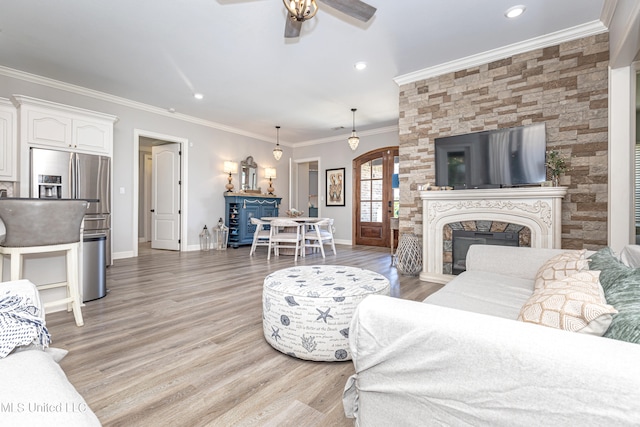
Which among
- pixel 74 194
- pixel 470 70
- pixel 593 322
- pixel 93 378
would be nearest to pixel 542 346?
pixel 593 322

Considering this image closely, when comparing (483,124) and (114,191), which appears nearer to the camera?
(483,124)

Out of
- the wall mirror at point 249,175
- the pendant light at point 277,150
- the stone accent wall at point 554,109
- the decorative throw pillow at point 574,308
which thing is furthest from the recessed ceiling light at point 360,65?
the wall mirror at point 249,175

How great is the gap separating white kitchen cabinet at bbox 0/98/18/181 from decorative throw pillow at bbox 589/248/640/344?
18.4 ft

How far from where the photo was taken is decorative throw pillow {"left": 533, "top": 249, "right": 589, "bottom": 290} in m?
1.50

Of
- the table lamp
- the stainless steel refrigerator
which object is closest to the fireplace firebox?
the stainless steel refrigerator

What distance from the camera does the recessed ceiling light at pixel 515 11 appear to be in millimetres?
2671

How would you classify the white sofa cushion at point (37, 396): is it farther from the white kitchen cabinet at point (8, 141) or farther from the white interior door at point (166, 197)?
the white interior door at point (166, 197)

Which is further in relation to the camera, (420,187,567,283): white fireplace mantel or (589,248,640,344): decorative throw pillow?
(420,187,567,283): white fireplace mantel

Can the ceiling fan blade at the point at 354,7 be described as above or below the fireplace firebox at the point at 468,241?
above

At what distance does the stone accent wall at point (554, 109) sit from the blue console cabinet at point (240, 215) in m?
4.03

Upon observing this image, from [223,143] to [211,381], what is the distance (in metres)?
5.99

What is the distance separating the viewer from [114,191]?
16.4ft

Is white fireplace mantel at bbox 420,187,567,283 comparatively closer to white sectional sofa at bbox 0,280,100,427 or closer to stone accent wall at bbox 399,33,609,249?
stone accent wall at bbox 399,33,609,249

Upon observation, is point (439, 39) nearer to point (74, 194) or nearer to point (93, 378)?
point (93, 378)
